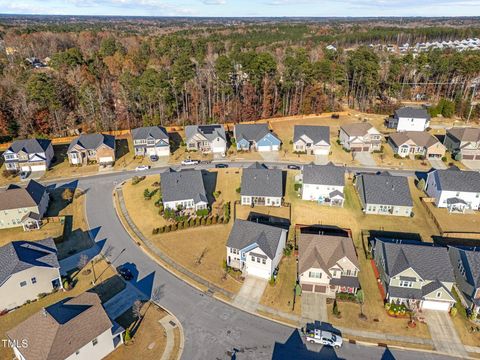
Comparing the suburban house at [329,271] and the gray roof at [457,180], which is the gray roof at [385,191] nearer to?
the gray roof at [457,180]

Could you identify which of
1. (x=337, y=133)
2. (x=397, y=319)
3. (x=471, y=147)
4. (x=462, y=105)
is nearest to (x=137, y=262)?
(x=397, y=319)

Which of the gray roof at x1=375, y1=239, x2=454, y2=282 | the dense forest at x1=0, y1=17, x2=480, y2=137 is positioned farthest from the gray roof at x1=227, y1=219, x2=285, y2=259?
the dense forest at x1=0, y1=17, x2=480, y2=137

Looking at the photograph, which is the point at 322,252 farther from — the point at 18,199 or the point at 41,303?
the point at 18,199

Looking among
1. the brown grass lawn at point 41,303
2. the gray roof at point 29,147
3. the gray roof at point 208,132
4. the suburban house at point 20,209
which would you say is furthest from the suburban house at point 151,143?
the brown grass lawn at point 41,303

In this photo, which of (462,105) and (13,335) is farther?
(462,105)

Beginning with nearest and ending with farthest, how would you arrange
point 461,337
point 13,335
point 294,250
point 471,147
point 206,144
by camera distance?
point 13,335 < point 461,337 < point 294,250 < point 471,147 < point 206,144

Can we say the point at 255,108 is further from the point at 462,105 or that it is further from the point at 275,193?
the point at 462,105

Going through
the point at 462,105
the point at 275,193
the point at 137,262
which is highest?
the point at 462,105
